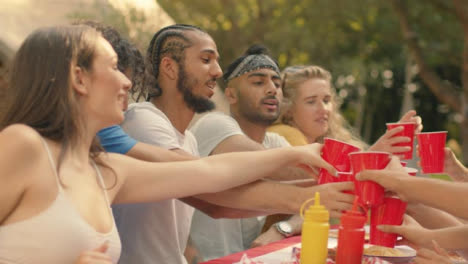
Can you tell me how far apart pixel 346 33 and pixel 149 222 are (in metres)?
16.2

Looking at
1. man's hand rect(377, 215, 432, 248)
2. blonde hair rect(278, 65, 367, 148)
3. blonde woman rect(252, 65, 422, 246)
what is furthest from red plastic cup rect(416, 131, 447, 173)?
blonde hair rect(278, 65, 367, 148)

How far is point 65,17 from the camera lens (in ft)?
34.0

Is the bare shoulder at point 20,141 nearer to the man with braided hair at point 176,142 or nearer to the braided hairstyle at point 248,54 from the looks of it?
the man with braided hair at point 176,142

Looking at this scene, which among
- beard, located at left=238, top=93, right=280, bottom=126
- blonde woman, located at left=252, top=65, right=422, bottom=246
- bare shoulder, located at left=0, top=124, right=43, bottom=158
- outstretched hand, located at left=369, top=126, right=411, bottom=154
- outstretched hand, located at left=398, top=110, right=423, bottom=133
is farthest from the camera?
blonde woman, located at left=252, top=65, right=422, bottom=246

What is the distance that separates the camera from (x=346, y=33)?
60.3ft

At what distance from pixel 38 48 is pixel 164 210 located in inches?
45.1

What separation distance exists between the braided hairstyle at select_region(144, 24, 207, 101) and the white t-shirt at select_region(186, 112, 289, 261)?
1.86 ft

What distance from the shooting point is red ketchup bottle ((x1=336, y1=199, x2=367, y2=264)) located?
2129mm

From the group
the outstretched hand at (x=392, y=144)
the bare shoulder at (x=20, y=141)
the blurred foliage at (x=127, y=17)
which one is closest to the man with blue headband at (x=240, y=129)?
the outstretched hand at (x=392, y=144)

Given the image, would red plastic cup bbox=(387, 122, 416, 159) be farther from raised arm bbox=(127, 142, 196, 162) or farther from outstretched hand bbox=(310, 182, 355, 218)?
raised arm bbox=(127, 142, 196, 162)

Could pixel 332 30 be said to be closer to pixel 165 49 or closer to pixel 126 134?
pixel 165 49

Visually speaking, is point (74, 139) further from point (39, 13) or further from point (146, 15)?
point (146, 15)

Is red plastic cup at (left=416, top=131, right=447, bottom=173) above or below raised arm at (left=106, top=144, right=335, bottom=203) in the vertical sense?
above

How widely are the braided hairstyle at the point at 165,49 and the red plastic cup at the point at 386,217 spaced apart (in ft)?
4.68
